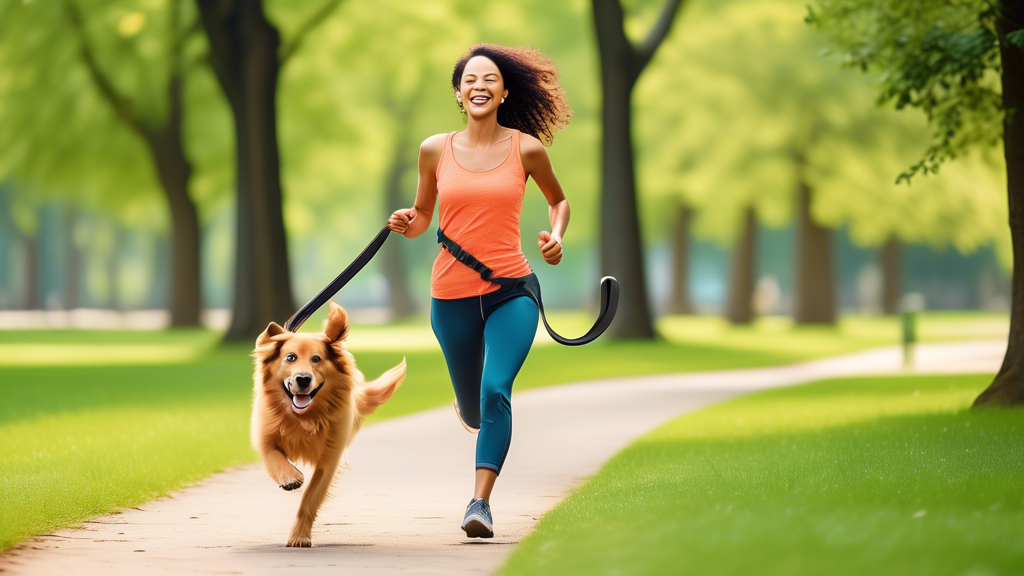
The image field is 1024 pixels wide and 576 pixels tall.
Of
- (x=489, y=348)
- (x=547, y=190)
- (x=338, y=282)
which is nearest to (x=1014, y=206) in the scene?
(x=547, y=190)

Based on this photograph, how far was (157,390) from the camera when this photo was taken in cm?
1697

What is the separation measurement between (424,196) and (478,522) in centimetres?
178

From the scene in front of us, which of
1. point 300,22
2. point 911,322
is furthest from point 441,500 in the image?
point 300,22

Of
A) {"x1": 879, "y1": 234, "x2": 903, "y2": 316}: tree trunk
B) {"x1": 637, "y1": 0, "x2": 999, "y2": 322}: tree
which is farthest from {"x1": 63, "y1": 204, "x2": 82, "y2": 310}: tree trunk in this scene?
{"x1": 879, "y1": 234, "x2": 903, "y2": 316}: tree trunk

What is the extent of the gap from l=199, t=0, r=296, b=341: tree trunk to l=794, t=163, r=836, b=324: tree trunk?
52.9 feet

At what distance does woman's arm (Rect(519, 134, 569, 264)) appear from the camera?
6.49 meters

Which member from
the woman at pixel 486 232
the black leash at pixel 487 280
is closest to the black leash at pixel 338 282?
the black leash at pixel 487 280

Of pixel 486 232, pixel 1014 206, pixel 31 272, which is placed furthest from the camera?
pixel 31 272

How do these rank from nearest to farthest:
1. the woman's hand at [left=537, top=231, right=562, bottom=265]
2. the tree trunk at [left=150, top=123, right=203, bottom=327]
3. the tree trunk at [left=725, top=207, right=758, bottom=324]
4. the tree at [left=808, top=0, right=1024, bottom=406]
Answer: the woman's hand at [left=537, top=231, right=562, bottom=265]
the tree at [left=808, top=0, right=1024, bottom=406]
the tree trunk at [left=150, top=123, right=203, bottom=327]
the tree trunk at [left=725, top=207, right=758, bottom=324]

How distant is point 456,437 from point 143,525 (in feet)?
16.2

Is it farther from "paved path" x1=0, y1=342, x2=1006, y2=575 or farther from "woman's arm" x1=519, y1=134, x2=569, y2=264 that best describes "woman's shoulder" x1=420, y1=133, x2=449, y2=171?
"paved path" x1=0, y1=342, x2=1006, y2=575

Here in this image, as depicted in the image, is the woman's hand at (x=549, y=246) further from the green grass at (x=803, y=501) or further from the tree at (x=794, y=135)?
the tree at (x=794, y=135)

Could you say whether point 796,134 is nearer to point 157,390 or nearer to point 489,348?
point 157,390

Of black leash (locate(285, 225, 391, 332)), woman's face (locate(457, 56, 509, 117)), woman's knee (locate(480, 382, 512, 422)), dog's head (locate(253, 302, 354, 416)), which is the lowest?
woman's knee (locate(480, 382, 512, 422))
